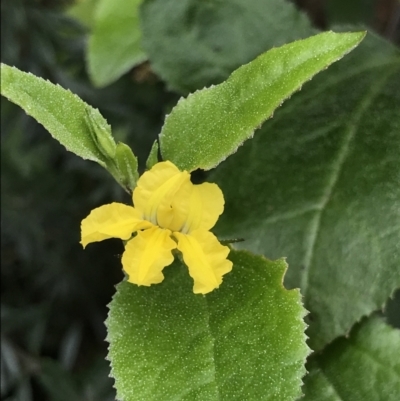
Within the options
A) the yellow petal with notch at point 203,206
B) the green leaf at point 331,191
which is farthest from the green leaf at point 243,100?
the green leaf at point 331,191

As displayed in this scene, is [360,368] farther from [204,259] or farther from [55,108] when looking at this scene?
[55,108]

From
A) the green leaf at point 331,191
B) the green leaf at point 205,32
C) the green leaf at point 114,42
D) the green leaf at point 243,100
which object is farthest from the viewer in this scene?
the green leaf at point 114,42

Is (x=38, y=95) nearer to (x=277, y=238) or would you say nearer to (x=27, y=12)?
(x=277, y=238)

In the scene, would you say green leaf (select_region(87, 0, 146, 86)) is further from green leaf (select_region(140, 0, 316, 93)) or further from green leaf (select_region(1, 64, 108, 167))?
green leaf (select_region(1, 64, 108, 167))

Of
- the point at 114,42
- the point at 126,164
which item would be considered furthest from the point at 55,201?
the point at 126,164

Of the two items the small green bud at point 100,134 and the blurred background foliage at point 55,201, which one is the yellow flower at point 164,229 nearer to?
the small green bud at point 100,134

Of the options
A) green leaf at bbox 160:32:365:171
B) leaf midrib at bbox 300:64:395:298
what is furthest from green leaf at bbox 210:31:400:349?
green leaf at bbox 160:32:365:171

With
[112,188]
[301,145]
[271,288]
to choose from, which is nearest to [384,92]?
[301,145]

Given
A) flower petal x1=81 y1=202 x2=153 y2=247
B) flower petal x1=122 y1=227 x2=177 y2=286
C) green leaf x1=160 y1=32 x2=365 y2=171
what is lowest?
flower petal x1=122 y1=227 x2=177 y2=286
